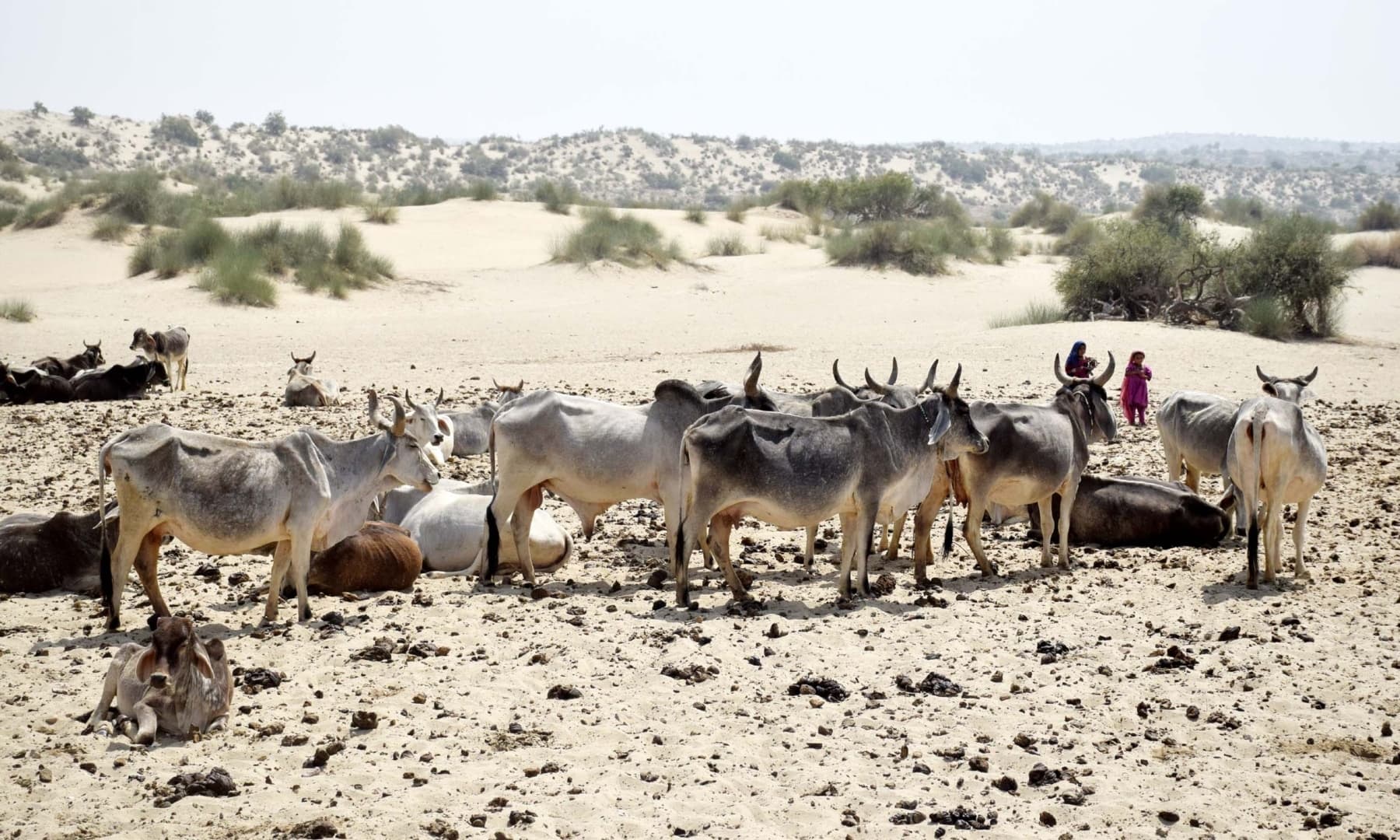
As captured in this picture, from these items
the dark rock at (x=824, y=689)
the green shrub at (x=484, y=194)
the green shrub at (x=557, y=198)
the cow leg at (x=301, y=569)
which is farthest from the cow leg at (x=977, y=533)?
the green shrub at (x=484, y=194)

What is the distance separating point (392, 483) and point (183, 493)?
1.54 meters

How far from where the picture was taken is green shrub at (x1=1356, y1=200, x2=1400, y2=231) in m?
53.7

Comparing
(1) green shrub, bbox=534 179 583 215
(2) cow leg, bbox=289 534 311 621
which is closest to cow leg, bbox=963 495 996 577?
(2) cow leg, bbox=289 534 311 621

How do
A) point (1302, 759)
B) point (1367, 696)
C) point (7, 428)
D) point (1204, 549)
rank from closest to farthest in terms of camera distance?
point (1302, 759), point (1367, 696), point (1204, 549), point (7, 428)

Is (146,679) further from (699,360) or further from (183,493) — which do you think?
(699,360)

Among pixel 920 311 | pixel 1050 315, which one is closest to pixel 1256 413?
pixel 1050 315

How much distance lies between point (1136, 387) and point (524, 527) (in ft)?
31.8

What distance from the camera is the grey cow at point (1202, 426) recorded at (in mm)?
12117

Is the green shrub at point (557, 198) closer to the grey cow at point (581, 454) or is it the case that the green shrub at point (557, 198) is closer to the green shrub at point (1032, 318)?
the green shrub at point (1032, 318)

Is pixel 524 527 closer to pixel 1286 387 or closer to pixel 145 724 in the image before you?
pixel 145 724

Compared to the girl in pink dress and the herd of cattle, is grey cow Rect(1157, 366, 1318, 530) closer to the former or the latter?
the herd of cattle

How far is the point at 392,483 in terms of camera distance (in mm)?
9875

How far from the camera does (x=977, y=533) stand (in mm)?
10922

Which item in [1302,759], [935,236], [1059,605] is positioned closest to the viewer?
[1302,759]
